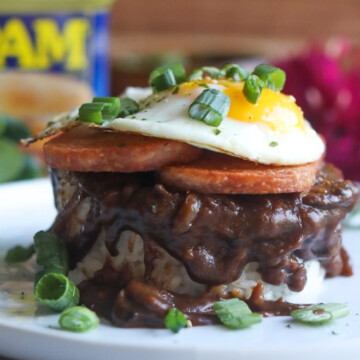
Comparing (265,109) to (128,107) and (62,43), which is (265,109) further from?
(62,43)

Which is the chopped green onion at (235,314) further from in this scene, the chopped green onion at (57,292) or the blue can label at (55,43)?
the blue can label at (55,43)

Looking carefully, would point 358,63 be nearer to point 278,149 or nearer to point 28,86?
A: point 28,86

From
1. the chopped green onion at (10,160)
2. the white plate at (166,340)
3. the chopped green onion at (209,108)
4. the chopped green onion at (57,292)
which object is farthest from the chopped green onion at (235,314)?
the chopped green onion at (10,160)

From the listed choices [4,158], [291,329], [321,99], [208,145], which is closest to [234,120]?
[208,145]

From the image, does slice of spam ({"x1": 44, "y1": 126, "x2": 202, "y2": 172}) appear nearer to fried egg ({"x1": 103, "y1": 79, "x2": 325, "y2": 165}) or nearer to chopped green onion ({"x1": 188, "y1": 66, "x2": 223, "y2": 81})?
fried egg ({"x1": 103, "y1": 79, "x2": 325, "y2": 165})

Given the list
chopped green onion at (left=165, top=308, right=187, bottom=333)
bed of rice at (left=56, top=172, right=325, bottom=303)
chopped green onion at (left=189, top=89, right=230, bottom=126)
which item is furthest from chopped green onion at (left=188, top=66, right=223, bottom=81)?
chopped green onion at (left=165, top=308, right=187, bottom=333)

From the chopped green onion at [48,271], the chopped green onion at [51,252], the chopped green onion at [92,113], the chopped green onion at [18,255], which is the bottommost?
the chopped green onion at [18,255]
